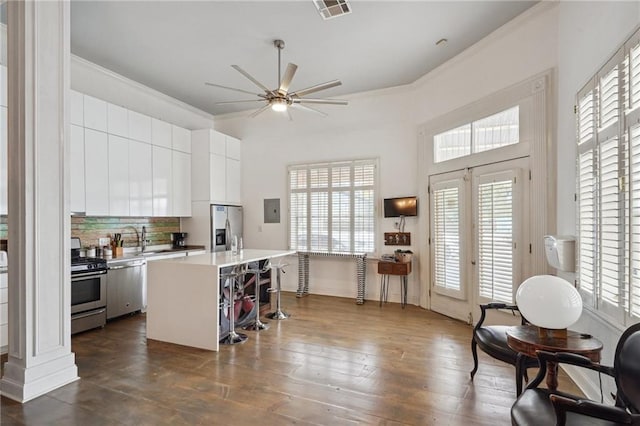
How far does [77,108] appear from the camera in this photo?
14.1 ft

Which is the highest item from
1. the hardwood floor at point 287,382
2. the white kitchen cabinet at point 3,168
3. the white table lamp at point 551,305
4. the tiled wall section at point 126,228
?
the white kitchen cabinet at point 3,168

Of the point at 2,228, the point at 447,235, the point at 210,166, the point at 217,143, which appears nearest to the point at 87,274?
the point at 2,228

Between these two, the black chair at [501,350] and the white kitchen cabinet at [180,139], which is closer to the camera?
the black chair at [501,350]

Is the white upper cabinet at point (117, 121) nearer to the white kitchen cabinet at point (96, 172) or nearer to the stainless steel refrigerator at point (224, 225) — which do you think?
the white kitchen cabinet at point (96, 172)

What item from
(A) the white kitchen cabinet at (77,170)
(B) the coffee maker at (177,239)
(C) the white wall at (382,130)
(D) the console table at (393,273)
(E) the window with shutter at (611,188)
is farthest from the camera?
(B) the coffee maker at (177,239)

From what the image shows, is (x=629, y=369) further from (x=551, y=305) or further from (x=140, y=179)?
(x=140, y=179)

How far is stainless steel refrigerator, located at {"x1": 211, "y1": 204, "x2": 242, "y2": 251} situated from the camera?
6066 millimetres

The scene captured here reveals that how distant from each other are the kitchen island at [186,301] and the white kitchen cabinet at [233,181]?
276 cm

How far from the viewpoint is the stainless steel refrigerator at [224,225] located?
607 cm

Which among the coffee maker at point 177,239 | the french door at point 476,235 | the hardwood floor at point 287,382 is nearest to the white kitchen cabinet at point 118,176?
the coffee maker at point 177,239

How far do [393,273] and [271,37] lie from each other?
3668mm

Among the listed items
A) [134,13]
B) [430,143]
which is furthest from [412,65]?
[134,13]

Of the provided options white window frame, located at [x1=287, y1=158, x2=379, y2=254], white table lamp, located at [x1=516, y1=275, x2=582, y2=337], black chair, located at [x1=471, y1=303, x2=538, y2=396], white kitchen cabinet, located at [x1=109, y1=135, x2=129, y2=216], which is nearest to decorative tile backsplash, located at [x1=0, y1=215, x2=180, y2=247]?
white kitchen cabinet, located at [x1=109, y1=135, x2=129, y2=216]

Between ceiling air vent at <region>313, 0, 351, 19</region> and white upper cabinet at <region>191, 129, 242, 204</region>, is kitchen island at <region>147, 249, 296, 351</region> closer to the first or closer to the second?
white upper cabinet at <region>191, 129, 242, 204</region>
